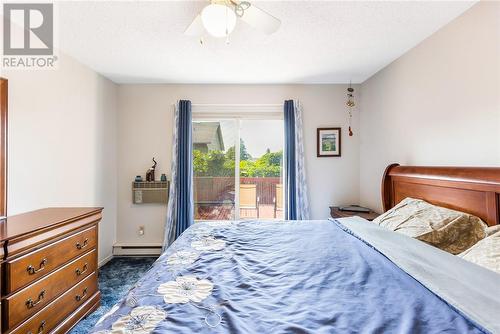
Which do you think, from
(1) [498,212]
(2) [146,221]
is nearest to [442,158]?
(1) [498,212]

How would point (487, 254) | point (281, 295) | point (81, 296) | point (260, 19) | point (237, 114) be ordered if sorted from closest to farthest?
point (281, 295), point (487, 254), point (260, 19), point (81, 296), point (237, 114)

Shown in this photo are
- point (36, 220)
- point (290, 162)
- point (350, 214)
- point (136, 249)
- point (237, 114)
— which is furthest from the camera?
point (237, 114)

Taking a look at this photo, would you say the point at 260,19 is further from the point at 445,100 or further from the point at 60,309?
the point at 60,309

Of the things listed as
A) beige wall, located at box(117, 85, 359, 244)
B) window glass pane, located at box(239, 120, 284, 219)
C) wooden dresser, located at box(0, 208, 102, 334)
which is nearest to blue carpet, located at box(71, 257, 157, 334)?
wooden dresser, located at box(0, 208, 102, 334)

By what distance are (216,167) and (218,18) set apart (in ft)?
7.83

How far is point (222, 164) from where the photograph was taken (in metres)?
3.77

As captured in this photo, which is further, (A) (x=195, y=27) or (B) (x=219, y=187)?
(B) (x=219, y=187)

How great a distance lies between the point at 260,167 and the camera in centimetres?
378

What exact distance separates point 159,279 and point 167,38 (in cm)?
208

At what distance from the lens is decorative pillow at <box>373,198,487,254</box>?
5.17ft

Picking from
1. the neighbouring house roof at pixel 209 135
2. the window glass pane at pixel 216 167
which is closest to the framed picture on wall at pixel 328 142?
the window glass pane at pixel 216 167

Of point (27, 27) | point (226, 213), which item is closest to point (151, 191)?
point (226, 213)

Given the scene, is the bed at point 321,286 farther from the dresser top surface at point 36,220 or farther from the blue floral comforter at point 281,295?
the dresser top surface at point 36,220

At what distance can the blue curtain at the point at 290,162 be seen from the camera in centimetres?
352
